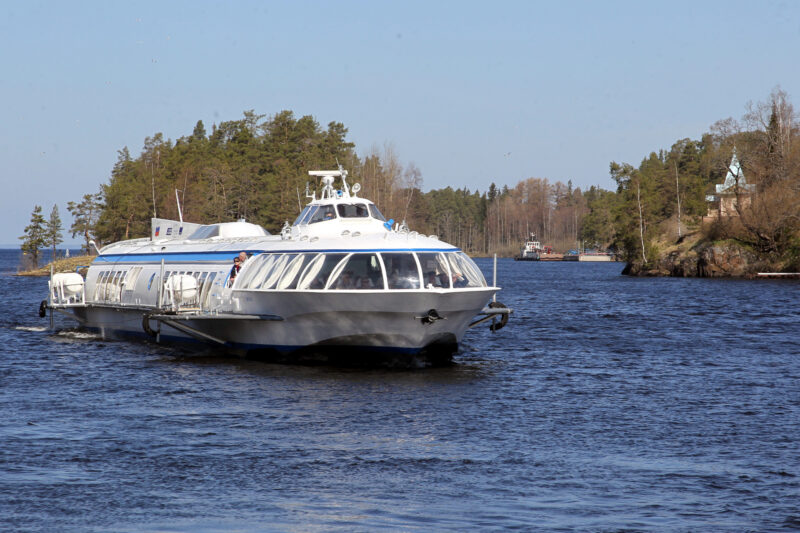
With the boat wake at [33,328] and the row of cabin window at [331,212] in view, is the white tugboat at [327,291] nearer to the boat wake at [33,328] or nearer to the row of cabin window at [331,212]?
the row of cabin window at [331,212]

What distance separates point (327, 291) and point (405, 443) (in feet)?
27.3

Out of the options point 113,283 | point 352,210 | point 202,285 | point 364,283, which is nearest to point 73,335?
point 113,283

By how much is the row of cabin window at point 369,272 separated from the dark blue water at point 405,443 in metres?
2.58

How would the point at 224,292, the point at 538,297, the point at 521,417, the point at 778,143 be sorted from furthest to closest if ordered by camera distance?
the point at 778,143 → the point at 538,297 → the point at 224,292 → the point at 521,417

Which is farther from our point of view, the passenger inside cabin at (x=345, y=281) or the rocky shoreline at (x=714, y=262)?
the rocky shoreline at (x=714, y=262)

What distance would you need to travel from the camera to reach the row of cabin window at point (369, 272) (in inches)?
985

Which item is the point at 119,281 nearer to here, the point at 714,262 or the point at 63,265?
the point at 714,262

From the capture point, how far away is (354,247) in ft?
84.6

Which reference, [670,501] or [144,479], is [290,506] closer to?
[144,479]

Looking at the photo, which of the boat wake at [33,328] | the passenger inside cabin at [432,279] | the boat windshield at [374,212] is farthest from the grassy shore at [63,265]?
the passenger inside cabin at [432,279]

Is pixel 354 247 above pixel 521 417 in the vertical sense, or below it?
above

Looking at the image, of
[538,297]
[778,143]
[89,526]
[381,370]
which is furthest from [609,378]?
[778,143]

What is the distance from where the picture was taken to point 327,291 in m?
24.9

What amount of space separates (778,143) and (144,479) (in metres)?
96.1
